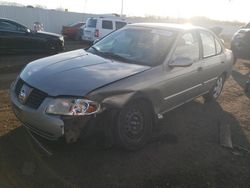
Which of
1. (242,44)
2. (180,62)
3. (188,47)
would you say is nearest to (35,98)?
(180,62)

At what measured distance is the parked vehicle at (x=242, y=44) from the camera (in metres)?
12.1

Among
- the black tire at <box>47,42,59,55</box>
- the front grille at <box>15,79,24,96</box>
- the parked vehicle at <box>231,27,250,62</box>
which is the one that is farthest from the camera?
the black tire at <box>47,42,59,55</box>

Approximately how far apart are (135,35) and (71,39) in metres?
19.1

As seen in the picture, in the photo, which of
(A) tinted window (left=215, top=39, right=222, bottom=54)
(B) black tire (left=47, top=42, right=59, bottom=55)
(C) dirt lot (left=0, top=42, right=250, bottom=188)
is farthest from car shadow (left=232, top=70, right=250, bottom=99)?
(B) black tire (left=47, top=42, right=59, bottom=55)

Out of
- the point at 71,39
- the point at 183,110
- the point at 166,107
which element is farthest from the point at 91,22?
the point at 166,107

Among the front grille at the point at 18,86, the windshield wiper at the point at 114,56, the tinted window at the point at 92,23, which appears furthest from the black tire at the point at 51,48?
the front grille at the point at 18,86

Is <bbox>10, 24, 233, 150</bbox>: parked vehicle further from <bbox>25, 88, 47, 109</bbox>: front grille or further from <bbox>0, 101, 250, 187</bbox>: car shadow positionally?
<bbox>0, 101, 250, 187</bbox>: car shadow

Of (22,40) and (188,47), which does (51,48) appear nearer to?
(22,40)

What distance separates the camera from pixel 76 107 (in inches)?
148

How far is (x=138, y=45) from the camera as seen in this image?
209 inches

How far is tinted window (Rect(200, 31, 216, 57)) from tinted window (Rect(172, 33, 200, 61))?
1.07 ft

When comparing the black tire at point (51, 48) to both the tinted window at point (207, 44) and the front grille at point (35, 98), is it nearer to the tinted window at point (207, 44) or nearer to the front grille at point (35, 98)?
the tinted window at point (207, 44)

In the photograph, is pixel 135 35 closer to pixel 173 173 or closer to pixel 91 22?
pixel 173 173

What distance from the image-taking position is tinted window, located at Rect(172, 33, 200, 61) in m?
5.30
